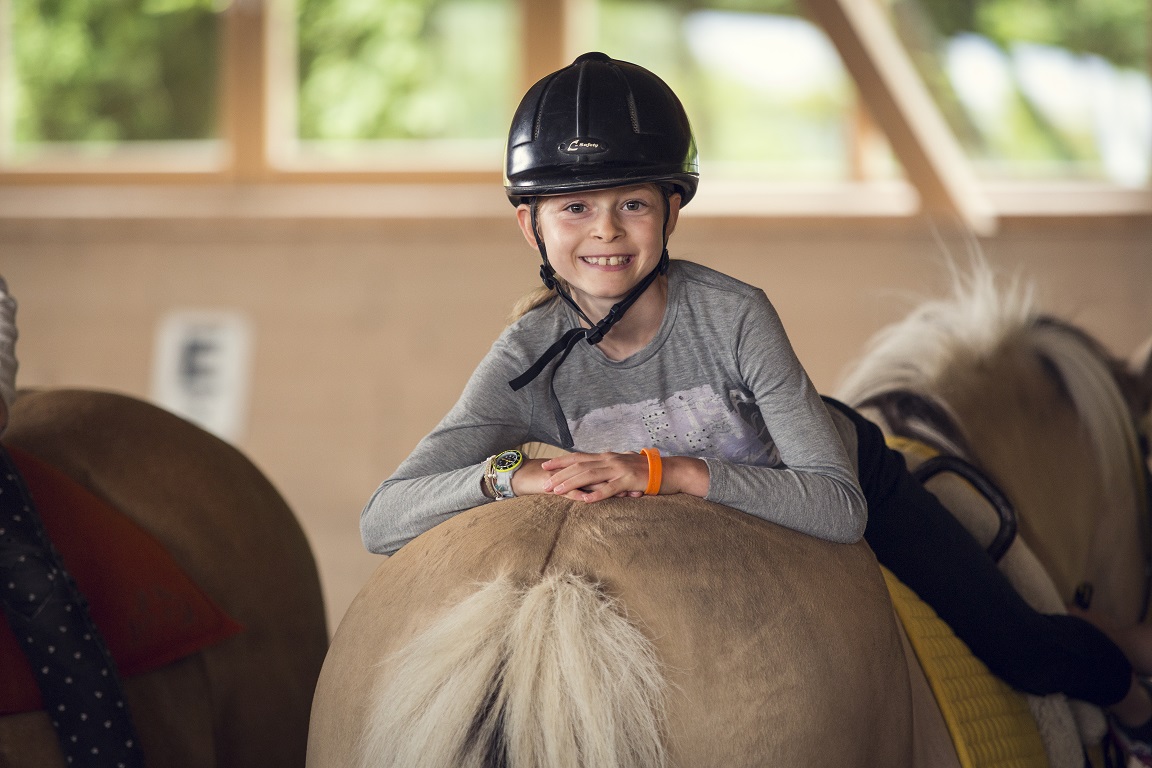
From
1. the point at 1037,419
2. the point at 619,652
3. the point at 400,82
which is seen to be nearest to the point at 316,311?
the point at 400,82

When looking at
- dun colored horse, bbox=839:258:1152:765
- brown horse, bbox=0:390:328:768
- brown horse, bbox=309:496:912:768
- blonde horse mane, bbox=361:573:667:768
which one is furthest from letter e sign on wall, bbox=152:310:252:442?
blonde horse mane, bbox=361:573:667:768

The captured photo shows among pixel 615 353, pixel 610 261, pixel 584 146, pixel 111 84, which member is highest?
pixel 111 84

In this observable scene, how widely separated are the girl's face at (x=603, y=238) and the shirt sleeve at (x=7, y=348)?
2.32ft

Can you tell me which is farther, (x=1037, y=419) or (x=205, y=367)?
(x=205, y=367)

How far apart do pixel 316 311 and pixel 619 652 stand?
150 inches

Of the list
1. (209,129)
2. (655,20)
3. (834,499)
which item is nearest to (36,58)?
(209,129)

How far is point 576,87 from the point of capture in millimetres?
1239

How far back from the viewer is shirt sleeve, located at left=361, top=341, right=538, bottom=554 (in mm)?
1216

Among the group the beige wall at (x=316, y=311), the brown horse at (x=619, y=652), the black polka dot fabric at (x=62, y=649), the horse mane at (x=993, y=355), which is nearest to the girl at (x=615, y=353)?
the brown horse at (x=619, y=652)

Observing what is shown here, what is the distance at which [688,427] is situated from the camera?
1.24m

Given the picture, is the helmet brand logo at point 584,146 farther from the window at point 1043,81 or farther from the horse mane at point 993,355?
the window at point 1043,81

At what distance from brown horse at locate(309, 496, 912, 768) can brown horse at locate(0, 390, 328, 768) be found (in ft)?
1.74

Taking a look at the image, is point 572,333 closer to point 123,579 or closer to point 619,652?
point 619,652

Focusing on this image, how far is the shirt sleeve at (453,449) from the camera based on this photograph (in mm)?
1216
